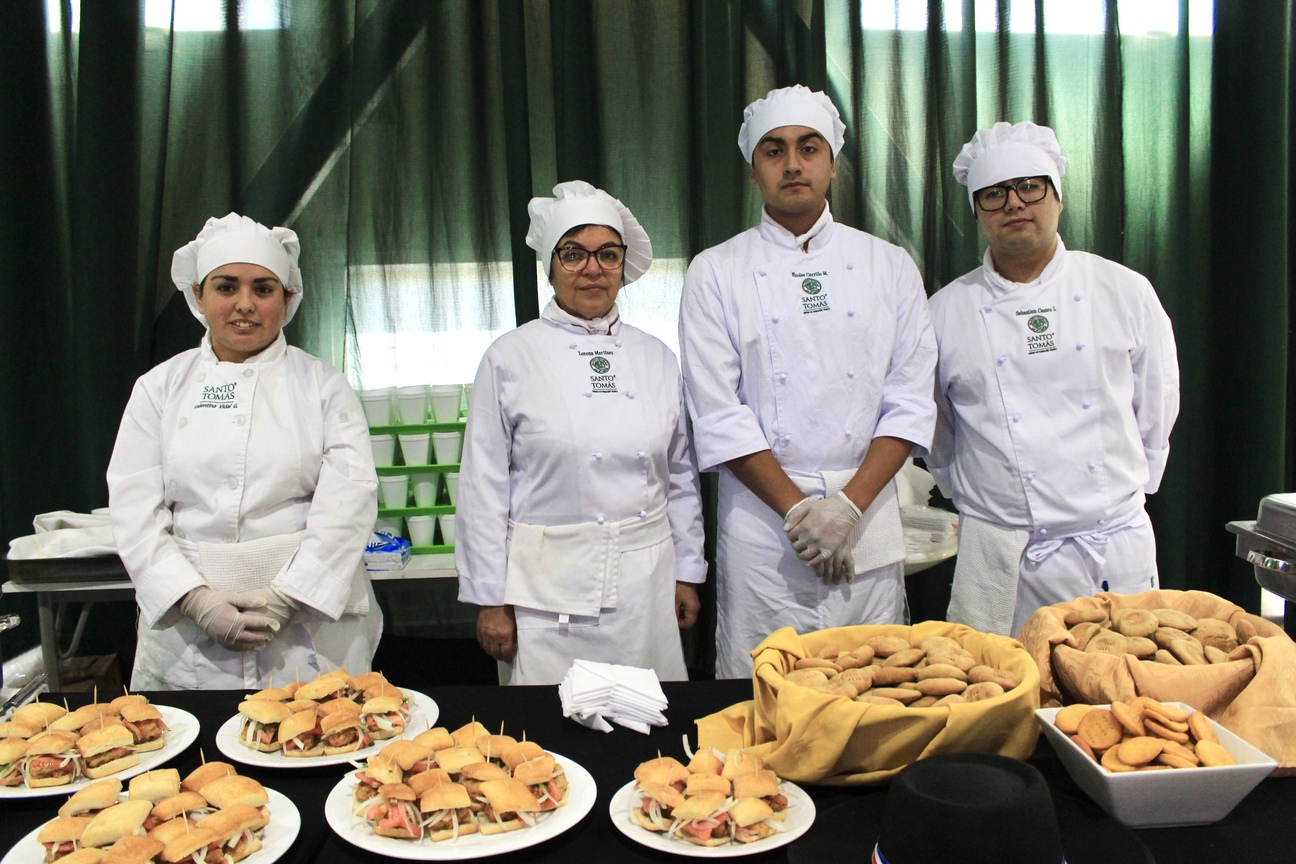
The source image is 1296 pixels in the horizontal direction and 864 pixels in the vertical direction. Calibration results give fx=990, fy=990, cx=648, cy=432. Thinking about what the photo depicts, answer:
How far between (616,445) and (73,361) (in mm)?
2060

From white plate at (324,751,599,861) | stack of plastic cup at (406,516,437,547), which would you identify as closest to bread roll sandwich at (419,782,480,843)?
white plate at (324,751,599,861)

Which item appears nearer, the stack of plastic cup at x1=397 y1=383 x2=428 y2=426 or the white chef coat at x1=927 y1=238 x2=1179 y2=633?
the white chef coat at x1=927 y1=238 x2=1179 y2=633

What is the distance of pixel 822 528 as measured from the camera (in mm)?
2021

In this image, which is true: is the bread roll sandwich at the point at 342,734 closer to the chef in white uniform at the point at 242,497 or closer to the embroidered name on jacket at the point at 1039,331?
the chef in white uniform at the point at 242,497

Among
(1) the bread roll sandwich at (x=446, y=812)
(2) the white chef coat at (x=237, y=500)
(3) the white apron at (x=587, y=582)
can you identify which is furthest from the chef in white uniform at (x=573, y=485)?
(1) the bread roll sandwich at (x=446, y=812)

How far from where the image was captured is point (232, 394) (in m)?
2.12

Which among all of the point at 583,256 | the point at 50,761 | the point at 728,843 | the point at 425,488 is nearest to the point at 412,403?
the point at 425,488

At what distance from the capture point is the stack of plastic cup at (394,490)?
9.81 ft

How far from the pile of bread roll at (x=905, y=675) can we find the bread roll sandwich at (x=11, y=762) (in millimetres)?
994

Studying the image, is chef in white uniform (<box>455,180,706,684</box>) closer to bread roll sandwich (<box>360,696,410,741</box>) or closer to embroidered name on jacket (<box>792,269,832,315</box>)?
embroidered name on jacket (<box>792,269,832,315</box>)

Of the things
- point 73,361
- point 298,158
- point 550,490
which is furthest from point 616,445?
point 73,361

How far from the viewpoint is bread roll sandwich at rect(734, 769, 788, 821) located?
3.73 ft

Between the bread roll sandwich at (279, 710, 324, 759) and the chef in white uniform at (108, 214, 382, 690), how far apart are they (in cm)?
69

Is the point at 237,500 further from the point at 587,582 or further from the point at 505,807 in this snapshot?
the point at 505,807
